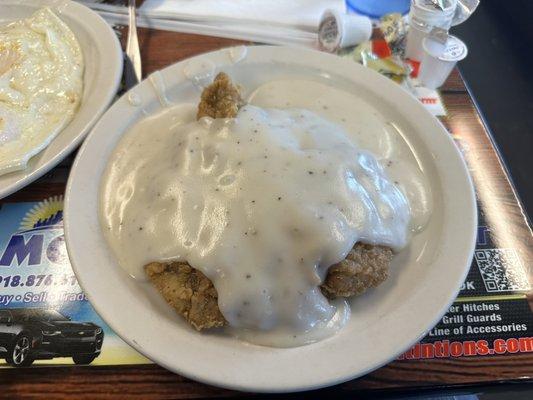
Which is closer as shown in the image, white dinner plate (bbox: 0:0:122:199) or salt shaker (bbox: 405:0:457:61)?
white dinner plate (bbox: 0:0:122:199)

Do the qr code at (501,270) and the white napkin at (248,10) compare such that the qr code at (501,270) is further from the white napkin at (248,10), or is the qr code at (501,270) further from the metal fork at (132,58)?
the metal fork at (132,58)

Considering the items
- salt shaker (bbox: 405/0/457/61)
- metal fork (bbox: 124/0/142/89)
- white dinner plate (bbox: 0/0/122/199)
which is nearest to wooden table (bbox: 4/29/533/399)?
white dinner plate (bbox: 0/0/122/199)

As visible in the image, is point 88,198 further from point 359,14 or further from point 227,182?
point 359,14

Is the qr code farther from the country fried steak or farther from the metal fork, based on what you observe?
the metal fork

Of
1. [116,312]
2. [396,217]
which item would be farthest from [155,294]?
[396,217]

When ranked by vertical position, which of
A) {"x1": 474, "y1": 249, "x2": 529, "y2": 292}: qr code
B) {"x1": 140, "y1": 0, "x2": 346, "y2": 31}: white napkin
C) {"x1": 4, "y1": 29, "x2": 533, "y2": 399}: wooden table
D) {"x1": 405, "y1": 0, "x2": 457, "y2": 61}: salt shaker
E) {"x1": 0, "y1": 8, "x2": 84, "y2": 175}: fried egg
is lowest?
{"x1": 4, "y1": 29, "x2": 533, "y2": 399}: wooden table
